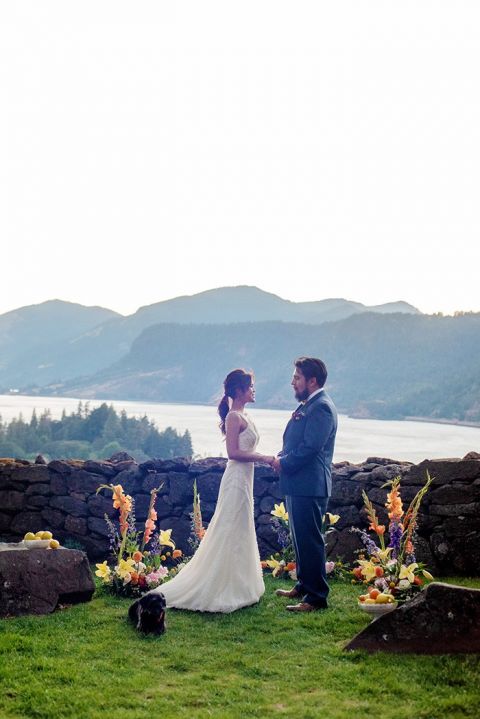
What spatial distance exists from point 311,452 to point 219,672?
7.82 ft

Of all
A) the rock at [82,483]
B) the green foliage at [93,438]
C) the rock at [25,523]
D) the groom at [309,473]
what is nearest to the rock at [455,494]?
the groom at [309,473]

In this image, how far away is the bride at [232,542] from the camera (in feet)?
24.4

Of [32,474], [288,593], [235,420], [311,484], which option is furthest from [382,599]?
[32,474]

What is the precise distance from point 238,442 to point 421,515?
274 cm

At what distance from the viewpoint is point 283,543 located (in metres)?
9.66

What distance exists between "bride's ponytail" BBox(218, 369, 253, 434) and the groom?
2.05 feet

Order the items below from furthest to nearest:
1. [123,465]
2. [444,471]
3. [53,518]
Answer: [123,465], [53,518], [444,471]

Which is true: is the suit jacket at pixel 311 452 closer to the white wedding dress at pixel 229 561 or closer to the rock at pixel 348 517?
the white wedding dress at pixel 229 561

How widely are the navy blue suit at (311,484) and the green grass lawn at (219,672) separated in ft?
1.47

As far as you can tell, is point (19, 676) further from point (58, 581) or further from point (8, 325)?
point (8, 325)

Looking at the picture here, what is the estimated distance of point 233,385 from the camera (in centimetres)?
784

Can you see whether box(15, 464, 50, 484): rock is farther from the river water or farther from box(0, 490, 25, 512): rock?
the river water

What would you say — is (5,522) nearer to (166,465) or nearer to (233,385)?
(166,465)

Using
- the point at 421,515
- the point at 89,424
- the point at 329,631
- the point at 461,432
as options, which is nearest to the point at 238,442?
the point at 329,631
